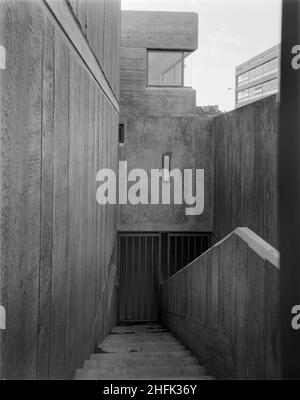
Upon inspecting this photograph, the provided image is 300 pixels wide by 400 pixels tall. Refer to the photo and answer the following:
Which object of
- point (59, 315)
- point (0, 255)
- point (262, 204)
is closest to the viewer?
point (0, 255)

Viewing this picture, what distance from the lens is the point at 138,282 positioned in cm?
1169

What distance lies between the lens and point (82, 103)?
3256mm

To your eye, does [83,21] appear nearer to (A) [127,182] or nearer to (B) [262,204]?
(B) [262,204]

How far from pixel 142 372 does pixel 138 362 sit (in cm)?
38

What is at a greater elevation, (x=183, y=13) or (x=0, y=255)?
(x=183, y=13)

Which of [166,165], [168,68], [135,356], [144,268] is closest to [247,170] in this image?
[166,165]

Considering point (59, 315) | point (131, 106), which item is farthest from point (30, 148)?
point (131, 106)

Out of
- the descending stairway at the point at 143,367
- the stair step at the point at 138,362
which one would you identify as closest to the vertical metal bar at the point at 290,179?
the descending stairway at the point at 143,367

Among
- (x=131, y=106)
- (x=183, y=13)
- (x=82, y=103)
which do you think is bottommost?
(x=82, y=103)

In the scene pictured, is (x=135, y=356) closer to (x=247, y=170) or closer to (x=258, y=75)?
(x=247, y=170)

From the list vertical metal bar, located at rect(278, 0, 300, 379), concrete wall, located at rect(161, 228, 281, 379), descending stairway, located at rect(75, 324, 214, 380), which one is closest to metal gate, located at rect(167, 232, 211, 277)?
descending stairway, located at rect(75, 324, 214, 380)

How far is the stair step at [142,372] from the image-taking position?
332 centimetres

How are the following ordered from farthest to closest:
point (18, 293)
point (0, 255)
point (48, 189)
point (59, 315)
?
point (59, 315)
point (48, 189)
point (18, 293)
point (0, 255)

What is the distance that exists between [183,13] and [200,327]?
1066 centimetres
